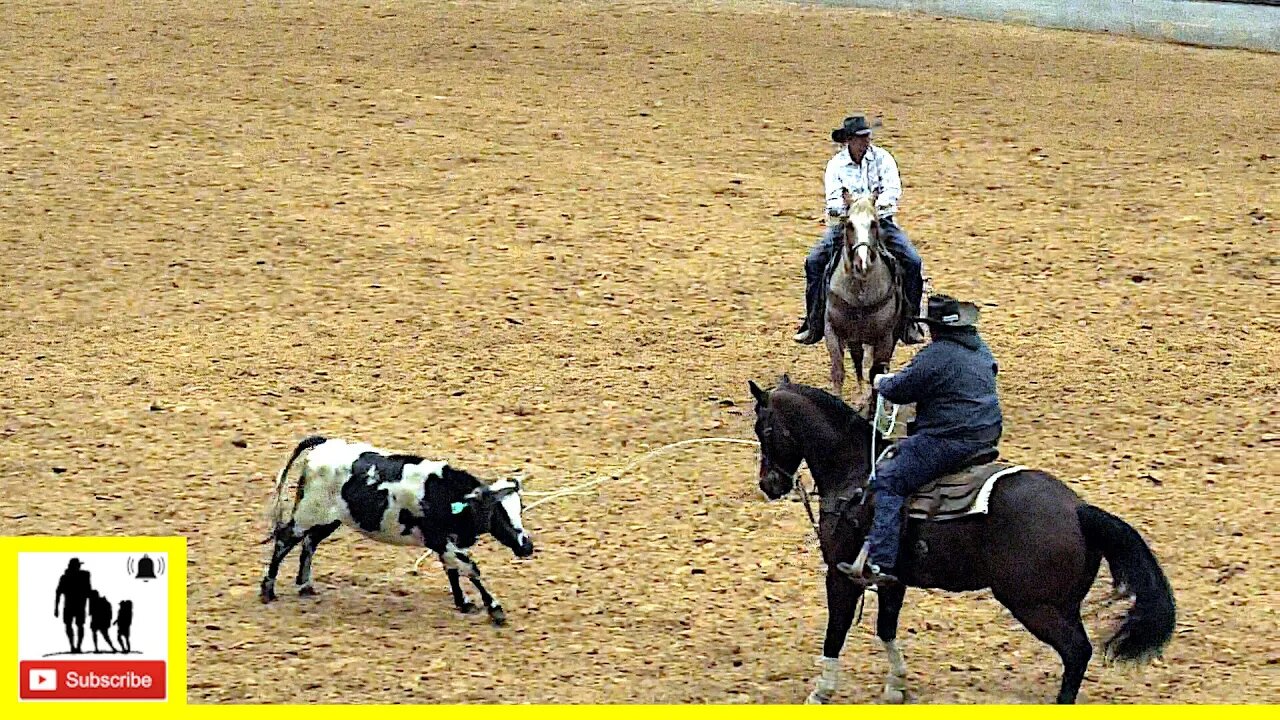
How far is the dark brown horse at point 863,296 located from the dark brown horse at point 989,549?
4648 mm

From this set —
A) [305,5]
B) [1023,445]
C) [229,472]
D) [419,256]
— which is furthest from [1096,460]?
[305,5]

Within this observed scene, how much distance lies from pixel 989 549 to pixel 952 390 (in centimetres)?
92

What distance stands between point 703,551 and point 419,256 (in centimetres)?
821

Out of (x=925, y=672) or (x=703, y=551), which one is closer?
(x=925, y=672)

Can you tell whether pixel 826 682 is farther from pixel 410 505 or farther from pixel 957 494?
pixel 410 505

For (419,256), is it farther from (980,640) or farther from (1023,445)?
(980,640)

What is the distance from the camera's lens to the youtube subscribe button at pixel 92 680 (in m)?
10.3

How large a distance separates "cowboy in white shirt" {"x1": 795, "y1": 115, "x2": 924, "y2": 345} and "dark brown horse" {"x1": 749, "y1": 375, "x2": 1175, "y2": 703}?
209 inches

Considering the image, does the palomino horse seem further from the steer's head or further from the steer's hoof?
the steer's hoof

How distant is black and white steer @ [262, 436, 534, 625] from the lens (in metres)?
12.0

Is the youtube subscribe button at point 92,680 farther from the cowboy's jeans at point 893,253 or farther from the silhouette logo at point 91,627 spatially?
the cowboy's jeans at point 893,253

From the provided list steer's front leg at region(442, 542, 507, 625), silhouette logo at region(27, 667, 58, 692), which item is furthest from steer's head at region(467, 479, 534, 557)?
silhouette logo at region(27, 667, 58, 692)

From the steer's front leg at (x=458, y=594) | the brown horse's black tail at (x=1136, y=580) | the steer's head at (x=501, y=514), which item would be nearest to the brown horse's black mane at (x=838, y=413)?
the brown horse's black tail at (x=1136, y=580)

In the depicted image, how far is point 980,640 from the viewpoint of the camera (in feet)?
40.0
